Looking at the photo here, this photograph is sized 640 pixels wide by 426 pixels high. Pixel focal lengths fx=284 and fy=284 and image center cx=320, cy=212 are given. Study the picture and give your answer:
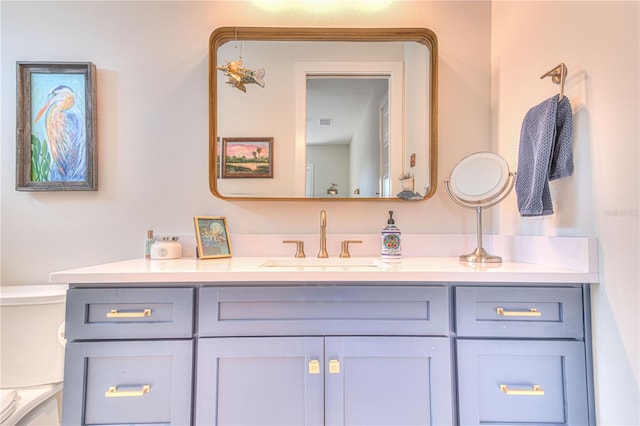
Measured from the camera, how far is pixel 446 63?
4.66ft

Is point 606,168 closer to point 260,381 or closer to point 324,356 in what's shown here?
point 324,356

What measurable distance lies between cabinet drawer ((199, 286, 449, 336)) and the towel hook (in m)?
0.83

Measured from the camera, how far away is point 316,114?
4.49ft

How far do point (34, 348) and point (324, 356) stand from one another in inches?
48.0

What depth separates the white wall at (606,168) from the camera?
2.59 feet

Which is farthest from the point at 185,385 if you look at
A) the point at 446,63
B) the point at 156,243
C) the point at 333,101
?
the point at 446,63

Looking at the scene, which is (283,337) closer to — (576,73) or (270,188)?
(270,188)

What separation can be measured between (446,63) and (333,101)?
606 millimetres

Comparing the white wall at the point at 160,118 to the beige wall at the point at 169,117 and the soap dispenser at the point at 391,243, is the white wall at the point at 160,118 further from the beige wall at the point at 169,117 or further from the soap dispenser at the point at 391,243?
the soap dispenser at the point at 391,243

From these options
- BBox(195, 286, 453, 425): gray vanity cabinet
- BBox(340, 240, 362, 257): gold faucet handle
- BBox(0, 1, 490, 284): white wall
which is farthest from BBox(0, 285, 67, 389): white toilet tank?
BBox(340, 240, 362, 257): gold faucet handle

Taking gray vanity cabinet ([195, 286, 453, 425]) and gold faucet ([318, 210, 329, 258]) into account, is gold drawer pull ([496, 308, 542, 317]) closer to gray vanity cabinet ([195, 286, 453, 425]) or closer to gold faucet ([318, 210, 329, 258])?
gray vanity cabinet ([195, 286, 453, 425])

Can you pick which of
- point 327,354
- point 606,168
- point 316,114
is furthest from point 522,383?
point 316,114

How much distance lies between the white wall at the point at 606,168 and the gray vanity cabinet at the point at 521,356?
0.07 m

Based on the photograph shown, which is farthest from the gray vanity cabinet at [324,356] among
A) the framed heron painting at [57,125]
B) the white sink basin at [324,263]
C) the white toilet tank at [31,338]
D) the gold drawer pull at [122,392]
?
the framed heron painting at [57,125]
